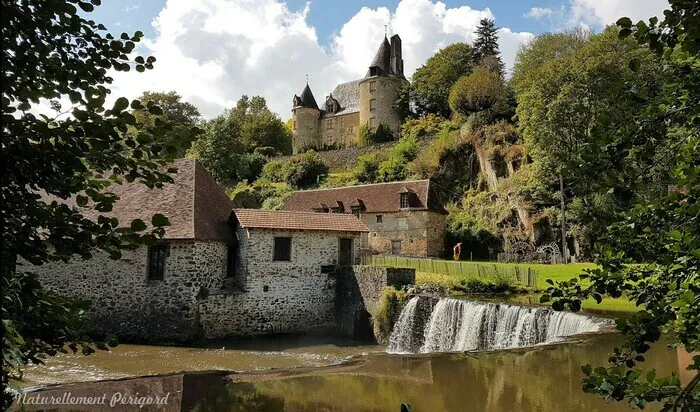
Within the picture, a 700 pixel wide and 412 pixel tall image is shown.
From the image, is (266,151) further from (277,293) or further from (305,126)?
(277,293)

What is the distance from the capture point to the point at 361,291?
57.2ft

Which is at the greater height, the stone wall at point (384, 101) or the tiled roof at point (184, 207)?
the stone wall at point (384, 101)

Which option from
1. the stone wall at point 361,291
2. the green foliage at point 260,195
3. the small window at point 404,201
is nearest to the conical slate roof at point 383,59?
the green foliage at point 260,195

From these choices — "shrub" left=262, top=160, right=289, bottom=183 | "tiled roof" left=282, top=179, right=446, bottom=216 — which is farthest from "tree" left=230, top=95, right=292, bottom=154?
"tiled roof" left=282, top=179, right=446, bottom=216

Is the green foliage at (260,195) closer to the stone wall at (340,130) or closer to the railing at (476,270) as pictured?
the stone wall at (340,130)

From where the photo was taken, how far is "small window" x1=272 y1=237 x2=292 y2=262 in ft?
57.8

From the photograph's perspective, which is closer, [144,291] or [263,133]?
[144,291]

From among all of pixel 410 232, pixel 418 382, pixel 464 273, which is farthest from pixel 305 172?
pixel 418 382

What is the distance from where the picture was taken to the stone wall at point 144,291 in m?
15.7

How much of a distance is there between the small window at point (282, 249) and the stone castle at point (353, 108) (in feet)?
114

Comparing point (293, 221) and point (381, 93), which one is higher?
point (381, 93)

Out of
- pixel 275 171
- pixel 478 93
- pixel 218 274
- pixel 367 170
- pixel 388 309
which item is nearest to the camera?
pixel 388 309


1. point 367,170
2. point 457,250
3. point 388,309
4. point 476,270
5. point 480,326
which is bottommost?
point 480,326

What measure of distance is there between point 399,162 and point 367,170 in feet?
9.94
